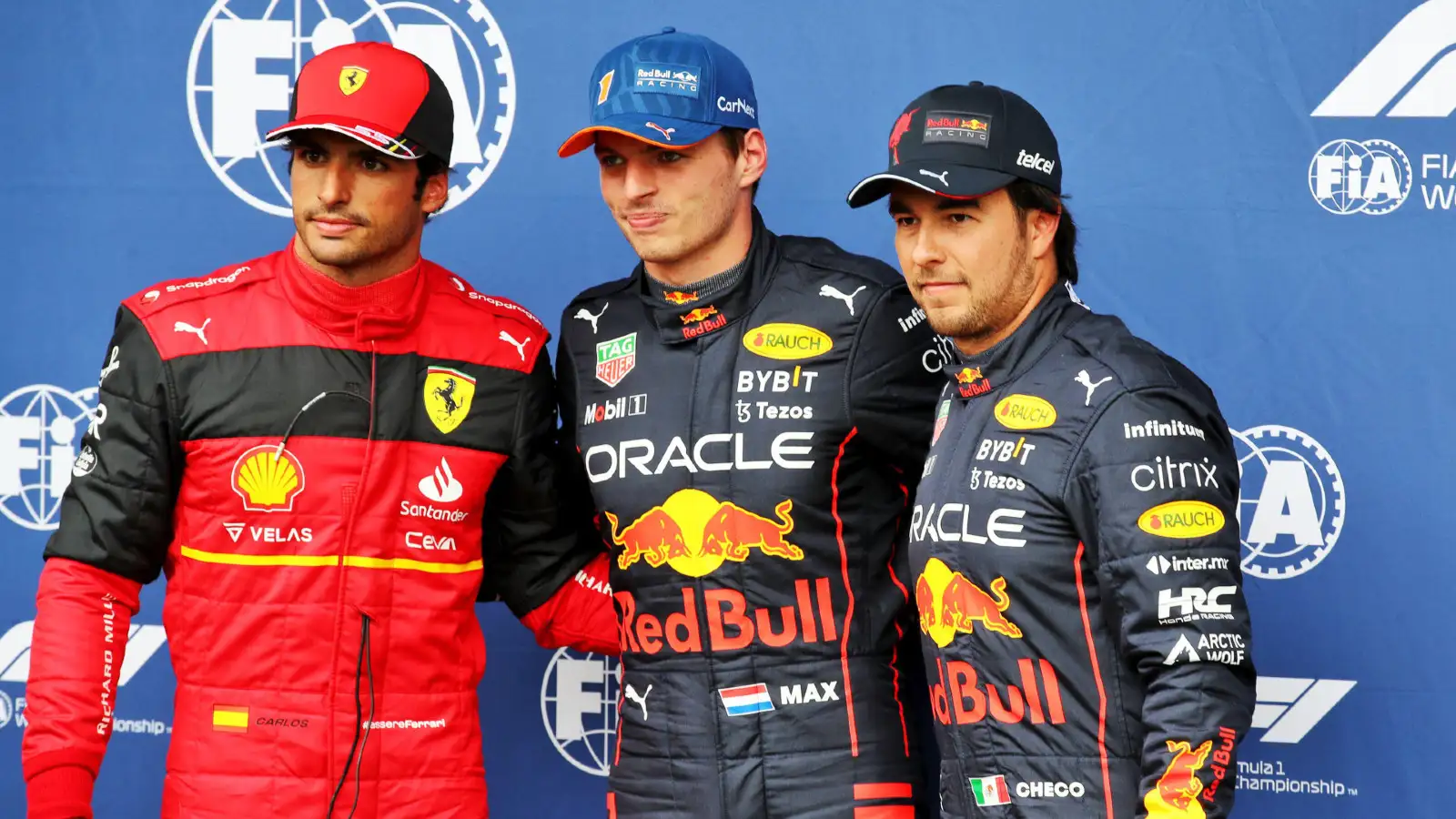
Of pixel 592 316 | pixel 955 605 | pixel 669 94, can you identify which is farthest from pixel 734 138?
pixel 955 605

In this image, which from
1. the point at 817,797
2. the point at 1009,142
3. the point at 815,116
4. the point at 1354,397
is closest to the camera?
the point at 1009,142

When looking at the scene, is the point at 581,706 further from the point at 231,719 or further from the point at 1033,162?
the point at 1033,162

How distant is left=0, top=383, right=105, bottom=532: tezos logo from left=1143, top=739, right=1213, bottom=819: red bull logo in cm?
207

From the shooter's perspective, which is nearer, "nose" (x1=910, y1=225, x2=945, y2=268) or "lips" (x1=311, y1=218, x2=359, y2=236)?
"nose" (x1=910, y1=225, x2=945, y2=268)

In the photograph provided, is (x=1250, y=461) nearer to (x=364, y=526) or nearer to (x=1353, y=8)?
(x=1353, y=8)

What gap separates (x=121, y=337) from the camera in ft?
7.43

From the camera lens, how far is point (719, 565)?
2217mm

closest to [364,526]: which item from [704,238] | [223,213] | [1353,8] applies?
[704,238]

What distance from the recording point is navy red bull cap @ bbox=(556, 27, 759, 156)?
7.35 ft

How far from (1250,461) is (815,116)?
37.3 inches

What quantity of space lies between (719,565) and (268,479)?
66 cm

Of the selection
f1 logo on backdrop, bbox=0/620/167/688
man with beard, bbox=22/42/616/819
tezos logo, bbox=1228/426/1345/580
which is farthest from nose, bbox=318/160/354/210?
tezos logo, bbox=1228/426/1345/580

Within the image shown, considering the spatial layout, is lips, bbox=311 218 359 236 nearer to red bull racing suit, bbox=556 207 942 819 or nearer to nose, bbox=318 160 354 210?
nose, bbox=318 160 354 210

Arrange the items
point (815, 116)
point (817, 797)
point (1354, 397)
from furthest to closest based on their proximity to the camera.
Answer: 1. point (815, 116)
2. point (1354, 397)
3. point (817, 797)
